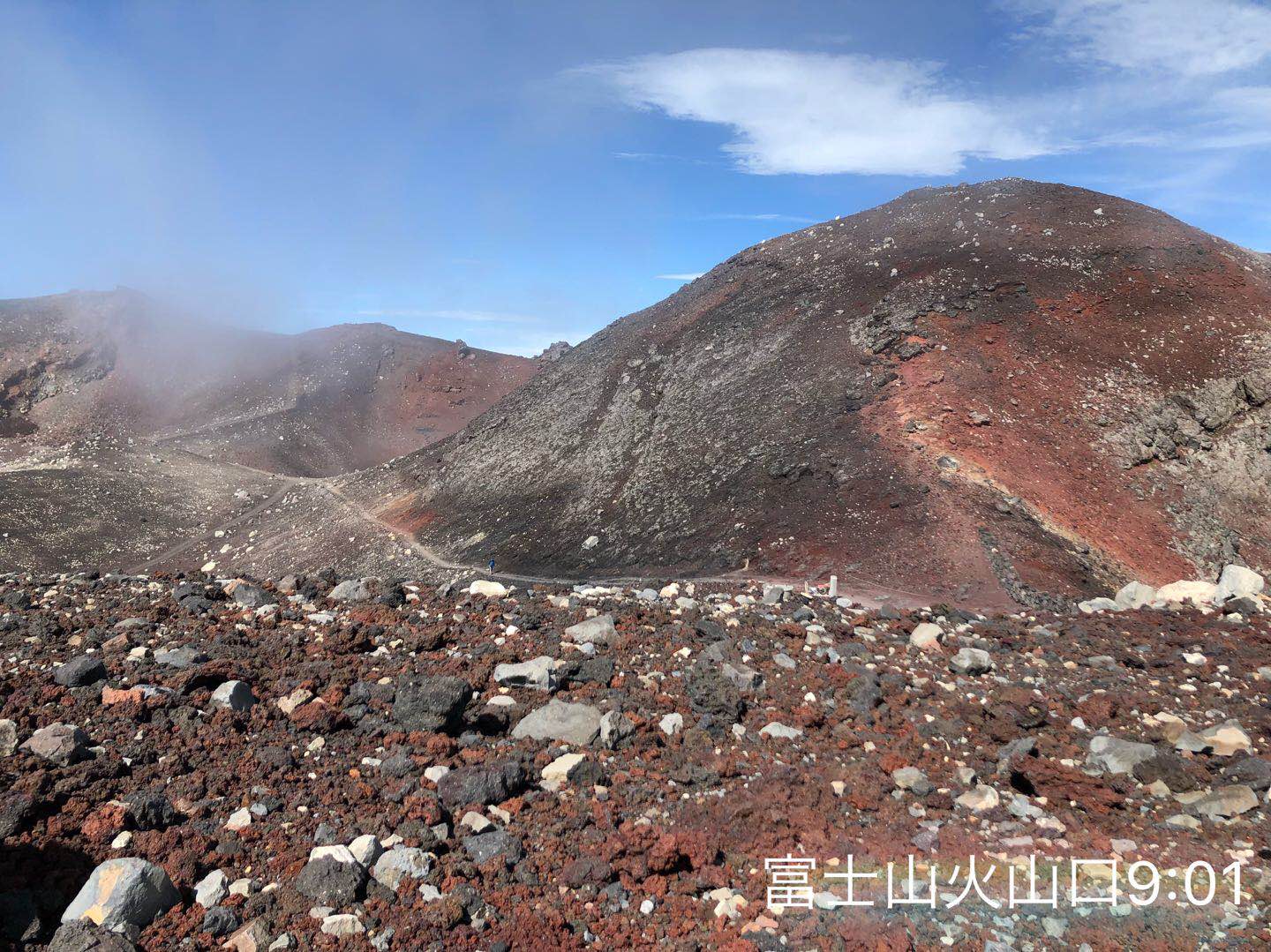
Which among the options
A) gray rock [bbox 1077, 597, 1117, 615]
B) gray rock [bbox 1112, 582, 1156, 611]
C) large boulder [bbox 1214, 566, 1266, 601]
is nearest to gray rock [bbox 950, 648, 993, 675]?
gray rock [bbox 1077, 597, 1117, 615]

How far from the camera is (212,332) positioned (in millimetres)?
71938

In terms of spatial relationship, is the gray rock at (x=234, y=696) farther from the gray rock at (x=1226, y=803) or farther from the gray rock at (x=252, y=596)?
the gray rock at (x=1226, y=803)

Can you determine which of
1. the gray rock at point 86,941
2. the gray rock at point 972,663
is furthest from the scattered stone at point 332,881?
the gray rock at point 972,663

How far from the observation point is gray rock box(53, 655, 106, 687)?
7.49 meters

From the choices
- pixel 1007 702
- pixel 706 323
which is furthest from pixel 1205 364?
pixel 1007 702

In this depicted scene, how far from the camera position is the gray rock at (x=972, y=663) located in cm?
1038

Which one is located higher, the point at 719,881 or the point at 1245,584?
the point at 1245,584

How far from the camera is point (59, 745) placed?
244 inches

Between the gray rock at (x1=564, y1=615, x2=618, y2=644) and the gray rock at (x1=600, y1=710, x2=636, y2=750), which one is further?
the gray rock at (x1=564, y1=615, x2=618, y2=644)

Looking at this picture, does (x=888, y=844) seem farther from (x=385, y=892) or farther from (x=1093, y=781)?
(x=385, y=892)

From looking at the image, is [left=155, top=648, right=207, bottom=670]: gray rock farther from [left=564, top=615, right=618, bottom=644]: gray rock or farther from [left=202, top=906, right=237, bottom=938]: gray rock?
[left=564, top=615, right=618, bottom=644]: gray rock

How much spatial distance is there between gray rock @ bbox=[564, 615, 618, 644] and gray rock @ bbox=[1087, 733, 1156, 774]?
219 inches

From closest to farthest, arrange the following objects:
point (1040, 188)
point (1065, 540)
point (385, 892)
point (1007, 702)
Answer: point (385, 892)
point (1007, 702)
point (1065, 540)
point (1040, 188)

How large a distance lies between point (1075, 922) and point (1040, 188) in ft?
116
